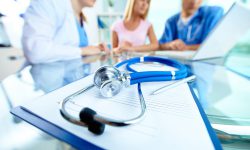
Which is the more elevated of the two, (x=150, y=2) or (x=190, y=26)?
(x=150, y=2)

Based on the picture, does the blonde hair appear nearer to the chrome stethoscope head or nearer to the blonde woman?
the blonde woman

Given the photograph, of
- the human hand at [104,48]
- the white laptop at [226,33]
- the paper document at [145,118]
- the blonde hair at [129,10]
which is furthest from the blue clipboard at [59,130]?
the blonde hair at [129,10]

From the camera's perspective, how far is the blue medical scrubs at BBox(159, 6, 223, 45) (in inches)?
48.8

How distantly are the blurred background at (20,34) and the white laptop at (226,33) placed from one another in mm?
78

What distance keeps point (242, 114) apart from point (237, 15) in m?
0.50

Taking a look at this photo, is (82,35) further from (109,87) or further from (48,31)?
(109,87)

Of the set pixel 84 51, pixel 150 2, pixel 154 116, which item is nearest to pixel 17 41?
pixel 84 51

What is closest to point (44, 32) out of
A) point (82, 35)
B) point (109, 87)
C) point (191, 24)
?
point (82, 35)

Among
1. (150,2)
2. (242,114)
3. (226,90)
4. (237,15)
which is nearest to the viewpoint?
(242,114)

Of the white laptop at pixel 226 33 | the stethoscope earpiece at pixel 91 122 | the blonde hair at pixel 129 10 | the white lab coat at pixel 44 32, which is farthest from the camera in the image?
the blonde hair at pixel 129 10

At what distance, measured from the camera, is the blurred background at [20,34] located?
0.64 feet

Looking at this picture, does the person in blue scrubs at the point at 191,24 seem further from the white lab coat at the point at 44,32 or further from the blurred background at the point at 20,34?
the white lab coat at the point at 44,32

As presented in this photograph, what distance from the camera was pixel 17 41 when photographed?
2.98ft

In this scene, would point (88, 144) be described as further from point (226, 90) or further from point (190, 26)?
point (190, 26)
